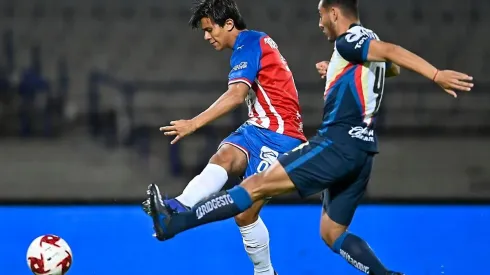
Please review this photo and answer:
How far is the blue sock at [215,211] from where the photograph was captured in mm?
3686

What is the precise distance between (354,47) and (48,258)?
1.64 metres

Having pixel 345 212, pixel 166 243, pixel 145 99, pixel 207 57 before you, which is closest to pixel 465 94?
pixel 207 57

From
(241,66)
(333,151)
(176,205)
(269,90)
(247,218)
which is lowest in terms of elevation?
(247,218)

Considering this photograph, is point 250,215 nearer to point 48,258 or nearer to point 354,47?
point 48,258

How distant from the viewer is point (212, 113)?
3.92 metres

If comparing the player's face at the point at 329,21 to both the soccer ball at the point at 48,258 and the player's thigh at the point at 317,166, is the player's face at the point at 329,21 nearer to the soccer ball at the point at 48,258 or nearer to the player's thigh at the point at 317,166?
the player's thigh at the point at 317,166

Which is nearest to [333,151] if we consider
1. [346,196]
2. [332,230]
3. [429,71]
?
[346,196]

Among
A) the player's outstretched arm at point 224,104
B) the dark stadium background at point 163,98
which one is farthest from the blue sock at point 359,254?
the dark stadium background at point 163,98

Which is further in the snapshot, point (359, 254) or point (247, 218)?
Answer: point (247, 218)

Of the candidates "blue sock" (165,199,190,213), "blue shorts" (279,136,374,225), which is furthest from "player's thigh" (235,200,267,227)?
"blue shorts" (279,136,374,225)

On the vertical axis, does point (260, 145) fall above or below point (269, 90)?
below

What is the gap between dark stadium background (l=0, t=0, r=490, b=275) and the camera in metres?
6.87

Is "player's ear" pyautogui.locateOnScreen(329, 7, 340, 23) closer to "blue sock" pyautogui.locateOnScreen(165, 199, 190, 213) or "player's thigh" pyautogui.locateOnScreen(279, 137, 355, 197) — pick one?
"player's thigh" pyautogui.locateOnScreen(279, 137, 355, 197)

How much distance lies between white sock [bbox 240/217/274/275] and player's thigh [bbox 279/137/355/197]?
668 mm
